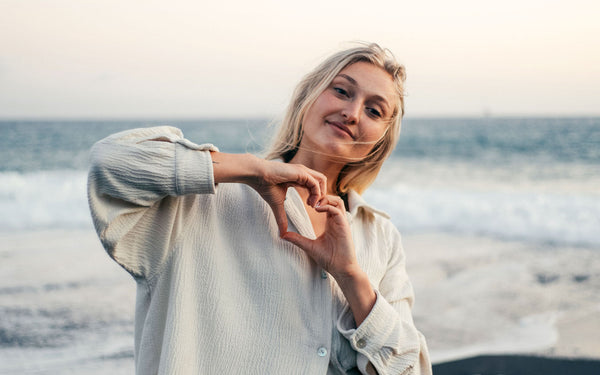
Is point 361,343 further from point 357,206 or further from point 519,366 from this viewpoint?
point 519,366

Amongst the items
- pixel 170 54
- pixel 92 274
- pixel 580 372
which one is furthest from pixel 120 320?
pixel 170 54

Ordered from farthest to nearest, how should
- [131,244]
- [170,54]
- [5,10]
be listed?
1. [170,54]
2. [5,10]
3. [131,244]

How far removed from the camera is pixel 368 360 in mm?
1770

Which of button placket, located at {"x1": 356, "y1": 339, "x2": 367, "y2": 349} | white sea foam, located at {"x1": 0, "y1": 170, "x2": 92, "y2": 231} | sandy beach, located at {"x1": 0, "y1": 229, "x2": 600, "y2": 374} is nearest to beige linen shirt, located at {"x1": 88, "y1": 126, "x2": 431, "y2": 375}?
button placket, located at {"x1": 356, "y1": 339, "x2": 367, "y2": 349}

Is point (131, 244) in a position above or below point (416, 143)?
above

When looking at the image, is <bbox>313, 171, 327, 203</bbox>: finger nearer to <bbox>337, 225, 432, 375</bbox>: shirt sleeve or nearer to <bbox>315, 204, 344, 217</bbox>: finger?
<bbox>315, 204, 344, 217</bbox>: finger

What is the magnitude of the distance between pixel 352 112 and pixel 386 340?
79 centimetres

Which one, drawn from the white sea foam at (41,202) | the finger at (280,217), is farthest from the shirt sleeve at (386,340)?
the white sea foam at (41,202)

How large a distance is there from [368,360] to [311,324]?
0.74ft

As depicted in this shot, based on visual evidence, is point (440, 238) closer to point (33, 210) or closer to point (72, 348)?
point (72, 348)

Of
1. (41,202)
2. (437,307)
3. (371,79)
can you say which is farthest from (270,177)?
(41,202)

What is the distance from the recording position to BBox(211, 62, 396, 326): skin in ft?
5.20

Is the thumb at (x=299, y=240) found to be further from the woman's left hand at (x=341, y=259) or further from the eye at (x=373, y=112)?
the eye at (x=373, y=112)

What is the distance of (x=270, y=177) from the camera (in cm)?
158
